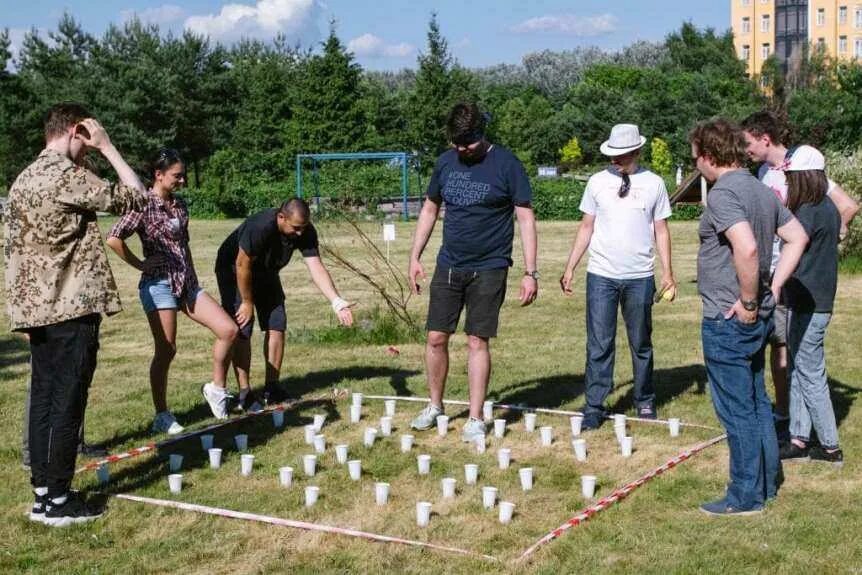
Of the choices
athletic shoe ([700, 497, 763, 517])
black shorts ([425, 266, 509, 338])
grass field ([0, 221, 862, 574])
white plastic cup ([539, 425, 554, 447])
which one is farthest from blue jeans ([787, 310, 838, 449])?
black shorts ([425, 266, 509, 338])

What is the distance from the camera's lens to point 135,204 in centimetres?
474

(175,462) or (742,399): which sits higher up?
(742,399)

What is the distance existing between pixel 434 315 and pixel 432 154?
131 ft

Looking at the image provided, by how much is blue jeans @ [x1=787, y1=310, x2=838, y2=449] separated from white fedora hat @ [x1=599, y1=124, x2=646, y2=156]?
4.92 feet

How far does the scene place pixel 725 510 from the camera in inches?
197

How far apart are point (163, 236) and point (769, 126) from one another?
3.66 meters

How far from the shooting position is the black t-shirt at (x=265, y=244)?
680 centimetres

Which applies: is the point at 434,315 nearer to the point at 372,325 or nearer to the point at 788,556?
the point at 788,556

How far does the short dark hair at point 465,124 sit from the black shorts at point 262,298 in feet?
6.39

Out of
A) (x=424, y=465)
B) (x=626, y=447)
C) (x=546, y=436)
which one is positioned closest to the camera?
(x=424, y=465)

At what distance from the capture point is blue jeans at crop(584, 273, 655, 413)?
677cm

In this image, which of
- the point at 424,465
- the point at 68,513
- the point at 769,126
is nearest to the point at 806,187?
the point at 769,126

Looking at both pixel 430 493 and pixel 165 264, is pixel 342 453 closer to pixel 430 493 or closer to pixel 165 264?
pixel 430 493

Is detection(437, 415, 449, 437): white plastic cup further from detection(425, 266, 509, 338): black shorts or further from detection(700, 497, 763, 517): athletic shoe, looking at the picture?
detection(700, 497, 763, 517): athletic shoe
